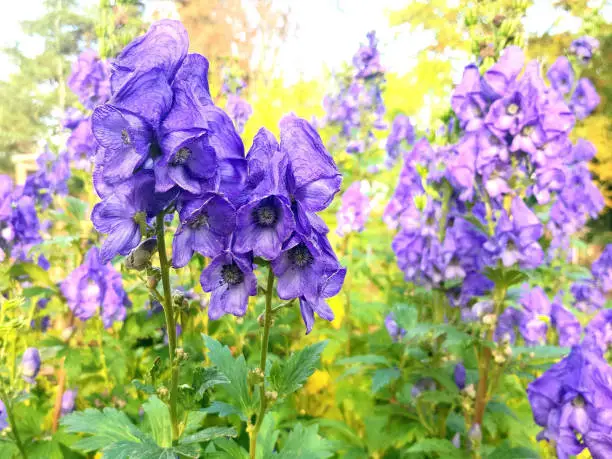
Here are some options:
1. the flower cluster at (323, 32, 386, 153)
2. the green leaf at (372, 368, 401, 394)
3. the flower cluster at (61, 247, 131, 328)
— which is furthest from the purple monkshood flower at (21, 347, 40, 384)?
the flower cluster at (323, 32, 386, 153)

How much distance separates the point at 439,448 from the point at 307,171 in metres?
1.33

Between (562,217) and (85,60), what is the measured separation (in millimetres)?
2963

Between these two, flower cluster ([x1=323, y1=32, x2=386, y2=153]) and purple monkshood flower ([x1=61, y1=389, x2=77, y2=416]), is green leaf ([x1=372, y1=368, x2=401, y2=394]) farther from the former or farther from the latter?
flower cluster ([x1=323, y1=32, x2=386, y2=153])

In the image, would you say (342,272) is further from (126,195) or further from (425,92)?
(425,92)

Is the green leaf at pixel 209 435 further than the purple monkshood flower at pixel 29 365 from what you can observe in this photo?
No

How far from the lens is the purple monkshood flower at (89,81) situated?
292 centimetres

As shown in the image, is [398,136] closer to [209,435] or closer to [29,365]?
[29,365]

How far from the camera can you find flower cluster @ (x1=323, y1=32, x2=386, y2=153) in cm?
450

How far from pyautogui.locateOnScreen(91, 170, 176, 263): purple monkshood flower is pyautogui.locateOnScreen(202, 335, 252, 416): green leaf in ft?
1.25

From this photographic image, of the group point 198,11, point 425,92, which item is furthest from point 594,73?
point 198,11

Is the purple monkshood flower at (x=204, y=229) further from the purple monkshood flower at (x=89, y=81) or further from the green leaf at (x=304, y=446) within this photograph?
the purple monkshood flower at (x=89, y=81)

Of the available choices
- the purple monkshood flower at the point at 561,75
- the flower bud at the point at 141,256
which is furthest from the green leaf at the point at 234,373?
the purple monkshood flower at the point at 561,75

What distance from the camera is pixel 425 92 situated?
656cm

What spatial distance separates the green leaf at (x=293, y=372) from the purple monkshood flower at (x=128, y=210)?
0.46m
